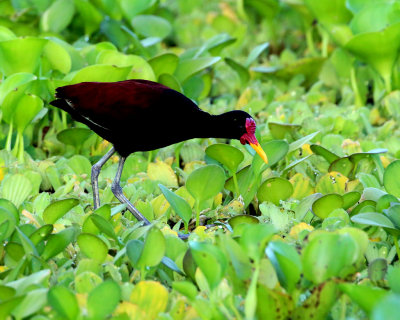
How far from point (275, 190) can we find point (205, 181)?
0.47 meters

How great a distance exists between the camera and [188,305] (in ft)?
9.39

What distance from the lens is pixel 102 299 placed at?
8.39ft

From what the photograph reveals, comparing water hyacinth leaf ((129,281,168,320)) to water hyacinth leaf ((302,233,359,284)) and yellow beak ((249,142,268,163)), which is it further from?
yellow beak ((249,142,268,163))

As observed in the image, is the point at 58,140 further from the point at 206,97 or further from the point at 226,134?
the point at 206,97

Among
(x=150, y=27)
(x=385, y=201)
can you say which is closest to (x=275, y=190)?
(x=385, y=201)

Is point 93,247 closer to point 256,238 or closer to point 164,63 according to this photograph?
point 256,238

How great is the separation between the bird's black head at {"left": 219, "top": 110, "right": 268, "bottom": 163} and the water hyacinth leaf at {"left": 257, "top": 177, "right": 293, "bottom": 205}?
20 centimetres

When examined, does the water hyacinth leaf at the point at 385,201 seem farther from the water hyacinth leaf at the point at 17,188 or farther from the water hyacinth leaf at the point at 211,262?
the water hyacinth leaf at the point at 17,188

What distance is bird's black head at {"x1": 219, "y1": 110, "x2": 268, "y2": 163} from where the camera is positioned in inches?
154

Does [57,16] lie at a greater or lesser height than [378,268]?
lesser

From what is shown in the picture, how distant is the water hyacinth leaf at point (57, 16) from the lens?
6.04 meters

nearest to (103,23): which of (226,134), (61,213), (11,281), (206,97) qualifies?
(206,97)

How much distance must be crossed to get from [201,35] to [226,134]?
11.1 feet

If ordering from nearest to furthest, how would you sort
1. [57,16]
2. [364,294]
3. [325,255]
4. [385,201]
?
[364,294] → [325,255] → [385,201] → [57,16]
